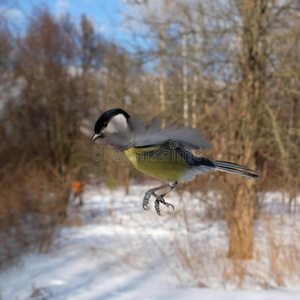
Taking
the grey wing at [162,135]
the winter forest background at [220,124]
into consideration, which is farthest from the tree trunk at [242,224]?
the grey wing at [162,135]

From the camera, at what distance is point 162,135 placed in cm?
51

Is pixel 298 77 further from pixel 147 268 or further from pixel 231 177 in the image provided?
pixel 147 268

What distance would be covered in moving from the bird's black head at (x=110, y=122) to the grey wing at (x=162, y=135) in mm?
20

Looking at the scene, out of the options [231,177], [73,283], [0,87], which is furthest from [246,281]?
[0,87]

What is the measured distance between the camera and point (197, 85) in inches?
250

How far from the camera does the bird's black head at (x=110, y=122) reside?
0.47m

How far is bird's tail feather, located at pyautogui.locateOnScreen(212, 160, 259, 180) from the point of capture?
2.10ft

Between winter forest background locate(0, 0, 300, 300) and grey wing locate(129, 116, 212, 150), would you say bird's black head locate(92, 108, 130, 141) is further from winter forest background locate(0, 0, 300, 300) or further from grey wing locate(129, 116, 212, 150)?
winter forest background locate(0, 0, 300, 300)

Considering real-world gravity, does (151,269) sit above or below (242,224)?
below

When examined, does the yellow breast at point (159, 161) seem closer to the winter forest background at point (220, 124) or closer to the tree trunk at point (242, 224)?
the winter forest background at point (220, 124)

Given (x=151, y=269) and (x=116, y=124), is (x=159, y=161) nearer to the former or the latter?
(x=116, y=124)

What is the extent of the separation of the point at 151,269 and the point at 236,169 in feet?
23.2

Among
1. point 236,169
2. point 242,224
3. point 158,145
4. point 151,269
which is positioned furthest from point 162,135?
point 151,269

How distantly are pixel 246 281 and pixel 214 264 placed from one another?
680 mm
